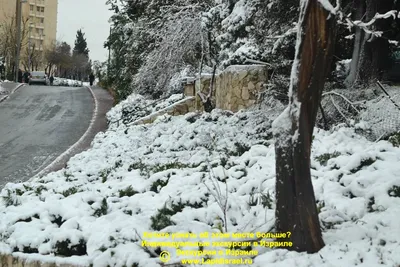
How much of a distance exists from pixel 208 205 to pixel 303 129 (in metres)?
1.58

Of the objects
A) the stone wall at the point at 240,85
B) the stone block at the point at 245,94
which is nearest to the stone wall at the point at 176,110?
the stone wall at the point at 240,85

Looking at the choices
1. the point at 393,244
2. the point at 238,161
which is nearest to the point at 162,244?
the point at 393,244

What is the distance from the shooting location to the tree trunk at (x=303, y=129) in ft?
11.0

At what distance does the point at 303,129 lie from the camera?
3.51 m

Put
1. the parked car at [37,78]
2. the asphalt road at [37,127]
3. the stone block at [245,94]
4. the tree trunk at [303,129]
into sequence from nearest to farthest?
the tree trunk at [303,129], the stone block at [245,94], the asphalt road at [37,127], the parked car at [37,78]

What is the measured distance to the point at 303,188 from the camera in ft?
11.5

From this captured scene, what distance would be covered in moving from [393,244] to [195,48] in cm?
1219

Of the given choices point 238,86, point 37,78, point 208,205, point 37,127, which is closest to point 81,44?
point 37,78

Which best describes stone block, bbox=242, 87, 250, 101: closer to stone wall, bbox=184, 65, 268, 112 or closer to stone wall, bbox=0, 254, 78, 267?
stone wall, bbox=184, 65, 268, 112

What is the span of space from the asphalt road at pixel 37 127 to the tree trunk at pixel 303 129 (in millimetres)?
6999

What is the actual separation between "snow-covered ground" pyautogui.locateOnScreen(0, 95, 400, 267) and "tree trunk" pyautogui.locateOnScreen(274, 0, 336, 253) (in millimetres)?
215

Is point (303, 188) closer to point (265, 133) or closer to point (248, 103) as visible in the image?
point (265, 133)

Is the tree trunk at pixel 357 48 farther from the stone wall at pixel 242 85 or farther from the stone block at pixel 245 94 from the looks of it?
the stone block at pixel 245 94

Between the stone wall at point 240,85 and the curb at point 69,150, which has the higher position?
the stone wall at point 240,85
